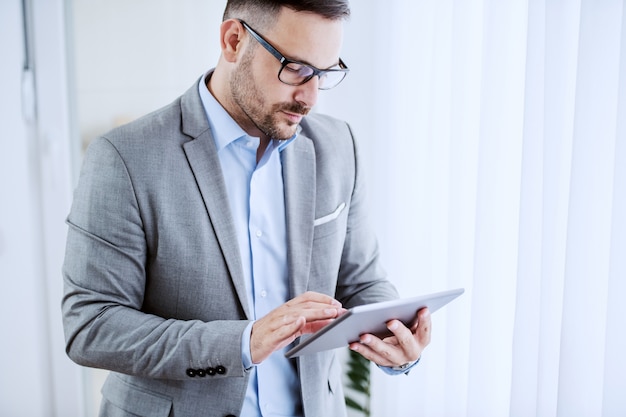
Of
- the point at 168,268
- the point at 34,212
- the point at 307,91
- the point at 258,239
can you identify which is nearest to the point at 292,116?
the point at 307,91

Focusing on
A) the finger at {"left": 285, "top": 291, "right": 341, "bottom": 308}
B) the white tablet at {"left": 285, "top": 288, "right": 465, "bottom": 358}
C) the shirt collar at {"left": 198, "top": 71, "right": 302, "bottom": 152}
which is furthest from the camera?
the shirt collar at {"left": 198, "top": 71, "right": 302, "bottom": 152}

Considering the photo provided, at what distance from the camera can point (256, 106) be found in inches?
50.3

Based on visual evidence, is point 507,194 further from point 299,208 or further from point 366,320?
point 366,320

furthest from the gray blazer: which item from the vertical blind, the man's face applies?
the vertical blind

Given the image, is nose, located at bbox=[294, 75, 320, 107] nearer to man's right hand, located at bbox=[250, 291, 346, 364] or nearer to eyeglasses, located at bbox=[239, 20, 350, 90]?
eyeglasses, located at bbox=[239, 20, 350, 90]

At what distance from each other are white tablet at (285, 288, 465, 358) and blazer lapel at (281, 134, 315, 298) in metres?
0.22

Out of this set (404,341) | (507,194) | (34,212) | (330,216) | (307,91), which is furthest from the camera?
(34,212)

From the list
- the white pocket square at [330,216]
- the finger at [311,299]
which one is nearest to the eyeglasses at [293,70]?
Answer: the white pocket square at [330,216]

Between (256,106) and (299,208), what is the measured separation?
26 cm

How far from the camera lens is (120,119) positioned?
2307mm

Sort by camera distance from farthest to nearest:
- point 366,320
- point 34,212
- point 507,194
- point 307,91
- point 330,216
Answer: point 34,212 < point 507,194 < point 330,216 < point 307,91 < point 366,320

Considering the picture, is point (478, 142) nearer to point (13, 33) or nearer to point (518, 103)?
point (518, 103)

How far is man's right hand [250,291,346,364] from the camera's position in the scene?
3.44 ft

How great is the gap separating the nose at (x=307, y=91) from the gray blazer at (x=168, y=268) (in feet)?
0.56
